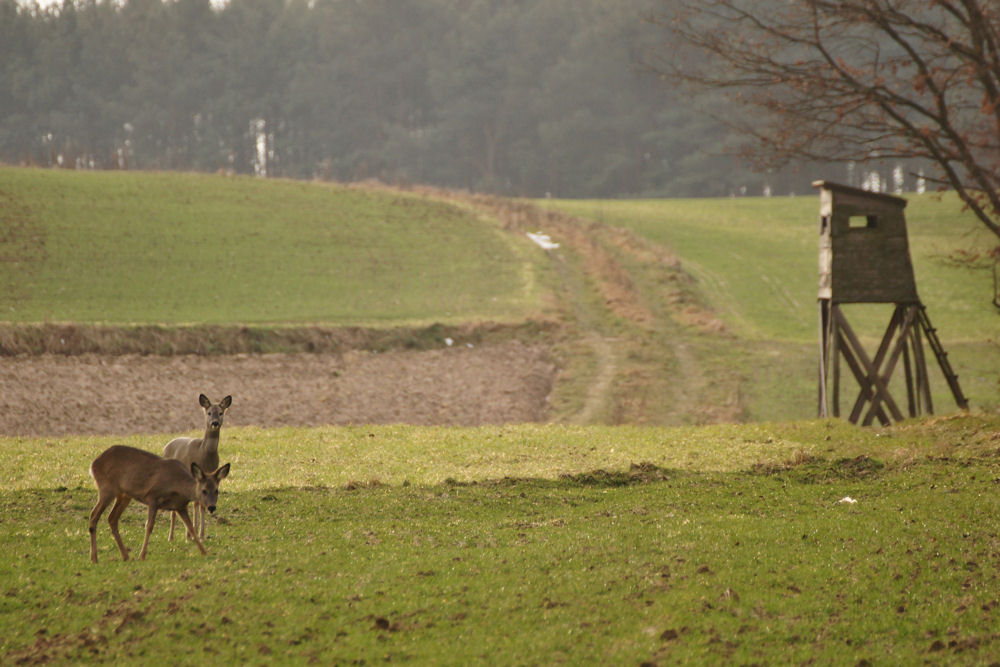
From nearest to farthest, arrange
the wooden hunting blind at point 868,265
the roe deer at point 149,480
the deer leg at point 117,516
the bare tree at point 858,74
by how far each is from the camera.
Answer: the roe deer at point 149,480
the deer leg at point 117,516
the bare tree at point 858,74
the wooden hunting blind at point 868,265

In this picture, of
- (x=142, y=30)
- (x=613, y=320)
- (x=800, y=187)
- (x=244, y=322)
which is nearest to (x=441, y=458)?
(x=244, y=322)

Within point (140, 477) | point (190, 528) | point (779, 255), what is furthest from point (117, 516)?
point (779, 255)

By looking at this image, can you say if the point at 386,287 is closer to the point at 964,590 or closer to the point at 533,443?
the point at 533,443

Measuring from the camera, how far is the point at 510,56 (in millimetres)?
120688

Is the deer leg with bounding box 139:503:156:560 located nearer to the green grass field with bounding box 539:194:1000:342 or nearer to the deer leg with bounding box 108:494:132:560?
the deer leg with bounding box 108:494:132:560

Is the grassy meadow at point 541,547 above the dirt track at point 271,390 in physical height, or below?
above

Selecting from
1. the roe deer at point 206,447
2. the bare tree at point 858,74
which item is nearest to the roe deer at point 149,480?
the roe deer at point 206,447

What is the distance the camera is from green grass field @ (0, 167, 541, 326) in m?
40.4

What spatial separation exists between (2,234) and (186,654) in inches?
1611

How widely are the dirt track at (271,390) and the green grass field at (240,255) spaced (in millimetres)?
4087

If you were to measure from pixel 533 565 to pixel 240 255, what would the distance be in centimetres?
3977

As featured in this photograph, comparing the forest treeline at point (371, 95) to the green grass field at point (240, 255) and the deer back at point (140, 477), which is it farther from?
the deer back at point (140, 477)

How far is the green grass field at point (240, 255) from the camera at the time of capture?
133ft

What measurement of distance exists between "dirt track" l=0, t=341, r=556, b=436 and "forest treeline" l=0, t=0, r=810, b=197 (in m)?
78.0
